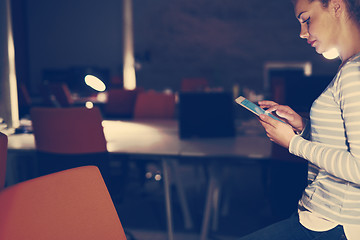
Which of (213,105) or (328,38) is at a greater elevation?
(328,38)

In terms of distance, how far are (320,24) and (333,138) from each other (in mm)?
352

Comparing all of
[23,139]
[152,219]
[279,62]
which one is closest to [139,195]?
[152,219]

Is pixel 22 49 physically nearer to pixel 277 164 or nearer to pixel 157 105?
pixel 157 105

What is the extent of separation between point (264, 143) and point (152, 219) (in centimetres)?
125

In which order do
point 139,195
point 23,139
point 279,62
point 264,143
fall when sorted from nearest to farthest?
1. point 264,143
2. point 23,139
3. point 139,195
4. point 279,62

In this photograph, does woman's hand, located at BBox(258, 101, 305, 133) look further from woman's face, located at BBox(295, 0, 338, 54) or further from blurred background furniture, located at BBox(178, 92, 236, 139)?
blurred background furniture, located at BBox(178, 92, 236, 139)

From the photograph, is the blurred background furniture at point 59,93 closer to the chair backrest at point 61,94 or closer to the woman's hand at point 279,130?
the chair backrest at point 61,94

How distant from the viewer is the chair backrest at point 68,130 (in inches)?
79.8

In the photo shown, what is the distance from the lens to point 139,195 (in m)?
3.63

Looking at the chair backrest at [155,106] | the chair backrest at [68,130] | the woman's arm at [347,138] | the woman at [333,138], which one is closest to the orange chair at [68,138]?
the chair backrest at [68,130]

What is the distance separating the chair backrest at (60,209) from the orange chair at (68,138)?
1241 millimetres

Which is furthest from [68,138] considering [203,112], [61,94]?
[61,94]

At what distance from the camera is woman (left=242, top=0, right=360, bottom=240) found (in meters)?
0.99

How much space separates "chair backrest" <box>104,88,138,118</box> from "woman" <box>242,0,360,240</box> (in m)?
3.77
